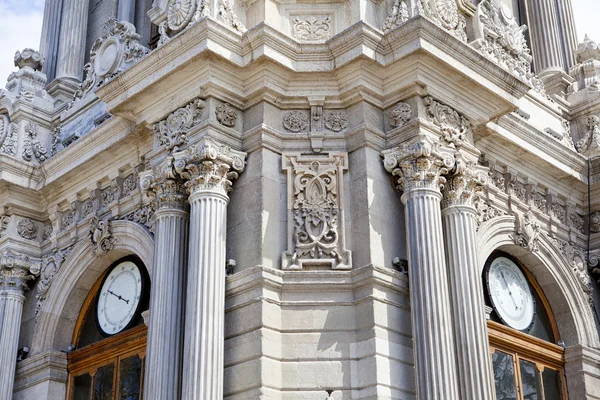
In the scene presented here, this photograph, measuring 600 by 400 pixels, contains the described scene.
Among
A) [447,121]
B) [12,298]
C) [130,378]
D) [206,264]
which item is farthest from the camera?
[12,298]

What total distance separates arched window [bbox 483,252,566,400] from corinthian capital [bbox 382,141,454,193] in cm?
283

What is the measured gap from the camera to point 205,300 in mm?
14672

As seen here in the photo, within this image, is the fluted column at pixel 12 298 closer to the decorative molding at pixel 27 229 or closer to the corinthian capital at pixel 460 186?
the decorative molding at pixel 27 229

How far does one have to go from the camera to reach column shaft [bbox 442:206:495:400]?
14.8 m

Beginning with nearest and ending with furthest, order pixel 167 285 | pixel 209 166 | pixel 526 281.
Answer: pixel 167 285
pixel 209 166
pixel 526 281

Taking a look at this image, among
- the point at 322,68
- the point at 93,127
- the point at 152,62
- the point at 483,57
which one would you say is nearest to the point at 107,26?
the point at 93,127

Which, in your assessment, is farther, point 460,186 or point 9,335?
point 9,335

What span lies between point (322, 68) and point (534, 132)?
4570 mm

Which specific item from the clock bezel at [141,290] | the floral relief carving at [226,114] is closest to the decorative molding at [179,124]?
the floral relief carving at [226,114]

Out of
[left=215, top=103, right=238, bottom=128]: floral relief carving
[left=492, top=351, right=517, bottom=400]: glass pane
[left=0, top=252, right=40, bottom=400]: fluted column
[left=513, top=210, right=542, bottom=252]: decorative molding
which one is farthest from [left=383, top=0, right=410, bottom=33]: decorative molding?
[left=0, top=252, right=40, bottom=400]: fluted column

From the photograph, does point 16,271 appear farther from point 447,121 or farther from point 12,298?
A: point 447,121

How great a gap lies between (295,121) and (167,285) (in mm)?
3234

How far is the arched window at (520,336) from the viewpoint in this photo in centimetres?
1728

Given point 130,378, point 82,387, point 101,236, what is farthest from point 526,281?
point 82,387
